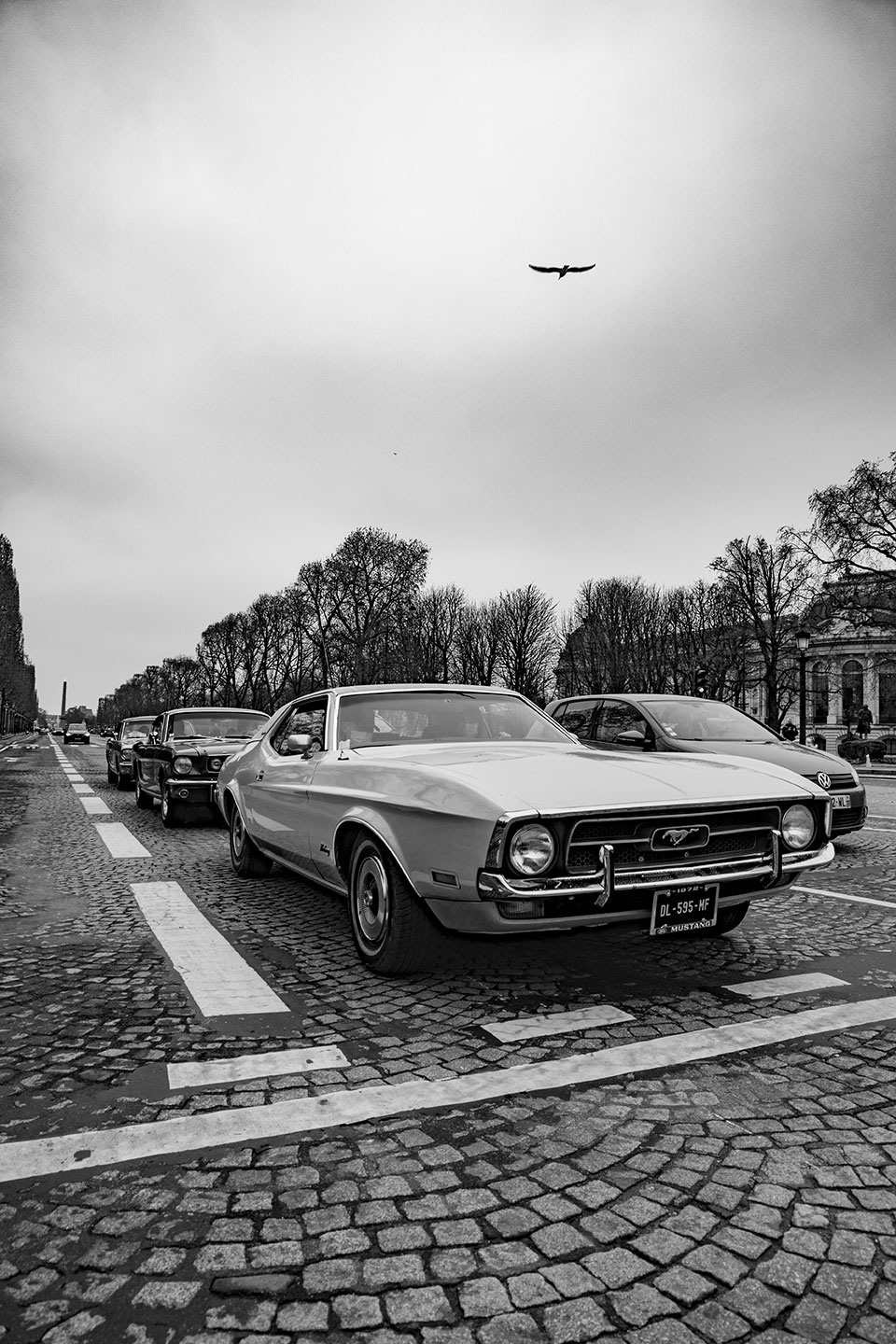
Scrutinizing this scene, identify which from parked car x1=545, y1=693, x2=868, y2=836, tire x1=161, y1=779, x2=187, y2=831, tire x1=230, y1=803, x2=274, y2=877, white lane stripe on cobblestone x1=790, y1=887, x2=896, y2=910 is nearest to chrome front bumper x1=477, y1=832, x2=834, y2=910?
white lane stripe on cobblestone x1=790, y1=887, x2=896, y2=910

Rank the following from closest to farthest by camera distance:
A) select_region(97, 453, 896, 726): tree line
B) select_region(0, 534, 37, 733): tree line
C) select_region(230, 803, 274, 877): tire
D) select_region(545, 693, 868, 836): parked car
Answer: select_region(230, 803, 274, 877): tire < select_region(545, 693, 868, 836): parked car < select_region(97, 453, 896, 726): tree line < select_region(0, 534, 37, 733): tree line

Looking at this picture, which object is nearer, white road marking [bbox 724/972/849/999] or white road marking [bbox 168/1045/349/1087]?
white road marking [bbox 168/1045/349/1087]

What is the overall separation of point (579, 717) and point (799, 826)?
581 centimetres

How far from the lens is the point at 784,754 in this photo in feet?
27.6

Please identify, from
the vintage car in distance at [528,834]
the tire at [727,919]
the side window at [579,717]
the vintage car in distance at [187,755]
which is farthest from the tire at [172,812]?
the tire at [727,919]

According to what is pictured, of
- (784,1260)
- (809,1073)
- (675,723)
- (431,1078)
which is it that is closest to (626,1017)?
(809,1073)

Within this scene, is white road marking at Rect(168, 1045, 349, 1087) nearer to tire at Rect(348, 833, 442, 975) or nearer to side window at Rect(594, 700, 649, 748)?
tire at Rect(348, 833, 442, 975)

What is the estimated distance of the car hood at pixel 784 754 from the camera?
26.9 ft

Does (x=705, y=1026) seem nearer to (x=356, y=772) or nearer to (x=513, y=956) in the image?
(x=513, y=956)

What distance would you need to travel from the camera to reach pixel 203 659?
253 feet

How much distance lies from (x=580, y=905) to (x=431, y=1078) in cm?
94

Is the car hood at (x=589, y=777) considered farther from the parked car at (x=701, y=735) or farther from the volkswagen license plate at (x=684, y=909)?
the parked car at (x=701, y=735)

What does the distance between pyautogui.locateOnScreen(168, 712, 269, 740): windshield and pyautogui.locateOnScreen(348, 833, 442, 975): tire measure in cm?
830

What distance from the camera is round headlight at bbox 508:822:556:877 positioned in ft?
11.5
